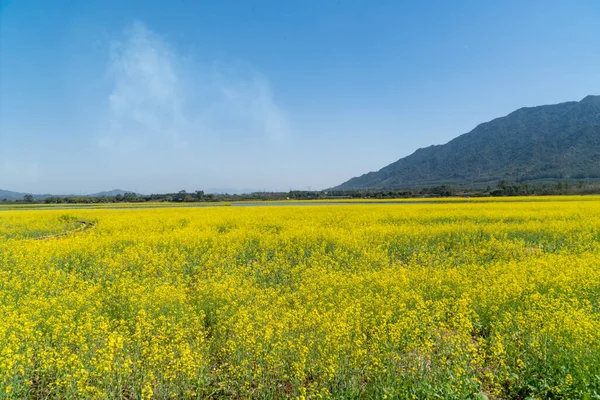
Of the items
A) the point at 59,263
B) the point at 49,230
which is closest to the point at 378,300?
the point at 59,263

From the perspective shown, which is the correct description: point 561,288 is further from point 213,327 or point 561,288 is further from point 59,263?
point 59,263

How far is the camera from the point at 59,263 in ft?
35.7

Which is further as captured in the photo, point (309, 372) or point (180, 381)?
point (309, 372)

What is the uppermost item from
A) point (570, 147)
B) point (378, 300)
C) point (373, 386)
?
point (570, 147)

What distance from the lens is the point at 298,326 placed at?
5250 millimetres

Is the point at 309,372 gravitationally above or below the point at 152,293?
below

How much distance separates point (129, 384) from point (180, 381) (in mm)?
904

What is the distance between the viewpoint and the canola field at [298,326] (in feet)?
14.0

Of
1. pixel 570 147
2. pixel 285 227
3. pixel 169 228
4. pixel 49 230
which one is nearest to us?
pixel 285 227

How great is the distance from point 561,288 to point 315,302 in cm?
617

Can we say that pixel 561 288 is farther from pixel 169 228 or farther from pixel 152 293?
pixel 169 228

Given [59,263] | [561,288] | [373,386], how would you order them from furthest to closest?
[59,263] → [561,288] → [373,386]

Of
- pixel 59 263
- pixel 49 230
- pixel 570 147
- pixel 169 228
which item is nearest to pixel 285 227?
pixel 169 228

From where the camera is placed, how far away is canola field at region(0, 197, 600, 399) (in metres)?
4.26
